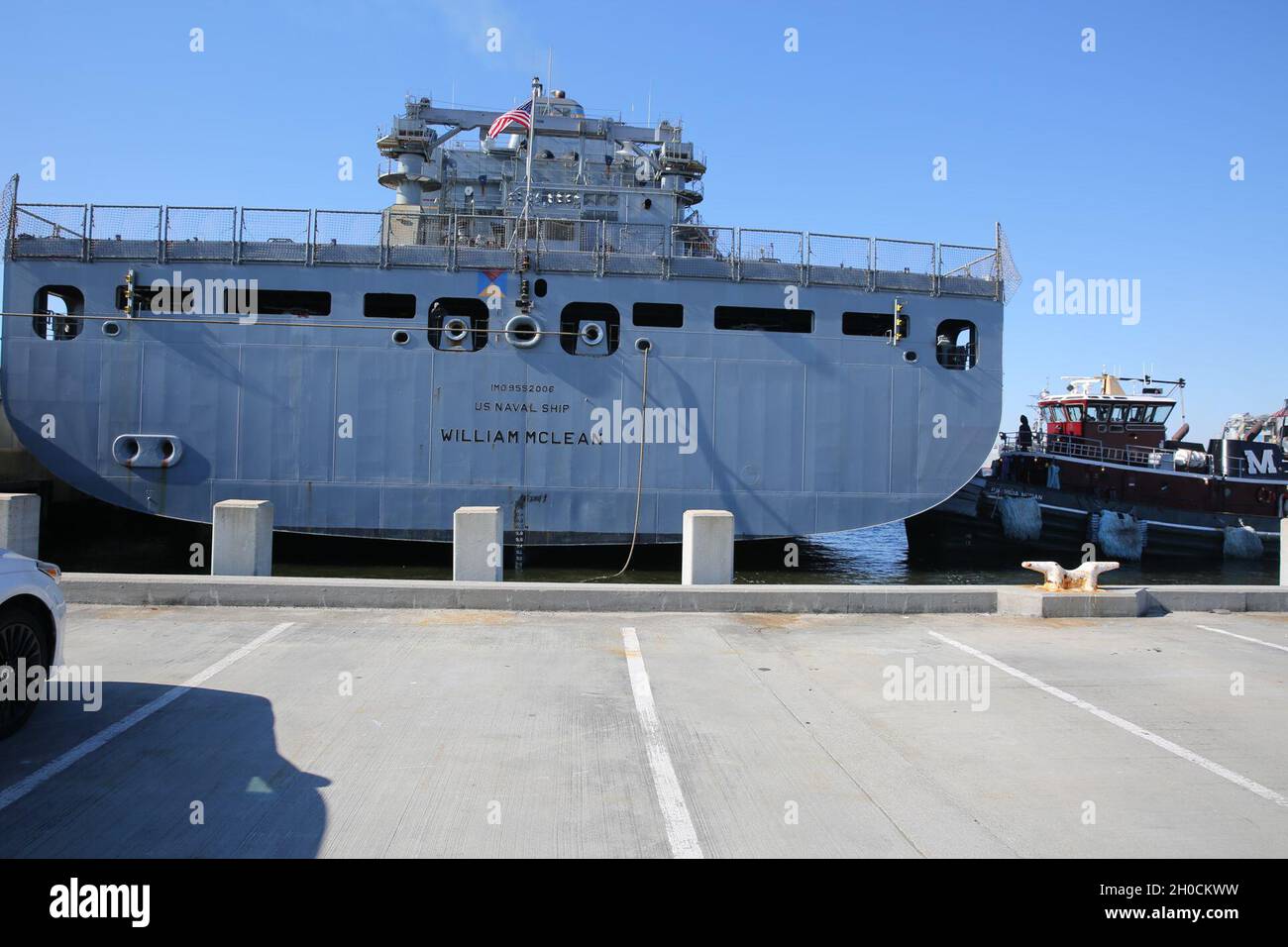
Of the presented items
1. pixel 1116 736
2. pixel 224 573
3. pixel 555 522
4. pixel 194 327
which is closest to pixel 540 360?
pixel 555 522

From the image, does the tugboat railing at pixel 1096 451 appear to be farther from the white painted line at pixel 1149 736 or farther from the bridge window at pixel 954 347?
the white painted line at pixel 1149 736

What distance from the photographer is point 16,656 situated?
16.9ft

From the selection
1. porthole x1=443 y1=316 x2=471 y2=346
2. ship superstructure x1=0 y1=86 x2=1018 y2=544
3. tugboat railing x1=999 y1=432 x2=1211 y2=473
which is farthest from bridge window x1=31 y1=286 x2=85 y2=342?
tugboat railing x1=999 y1=432 x2=1211 y2=473

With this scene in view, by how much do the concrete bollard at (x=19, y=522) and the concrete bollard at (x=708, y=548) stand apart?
8081mm

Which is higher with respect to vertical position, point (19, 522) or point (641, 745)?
point (19, 522)

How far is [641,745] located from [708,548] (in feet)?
18.2

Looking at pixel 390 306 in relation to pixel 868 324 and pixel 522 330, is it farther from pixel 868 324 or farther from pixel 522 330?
pixel 868 324

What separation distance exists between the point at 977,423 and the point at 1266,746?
49.3 feet

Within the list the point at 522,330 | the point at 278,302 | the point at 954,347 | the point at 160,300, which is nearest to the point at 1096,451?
the point at 954,347

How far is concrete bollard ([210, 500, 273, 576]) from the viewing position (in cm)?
1072

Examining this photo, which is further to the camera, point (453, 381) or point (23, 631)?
point (453, 381)

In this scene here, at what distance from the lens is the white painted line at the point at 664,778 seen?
13.8ft

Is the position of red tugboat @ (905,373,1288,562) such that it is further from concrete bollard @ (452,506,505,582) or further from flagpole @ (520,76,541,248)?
concrete bollard @ (452,506,505,582)
